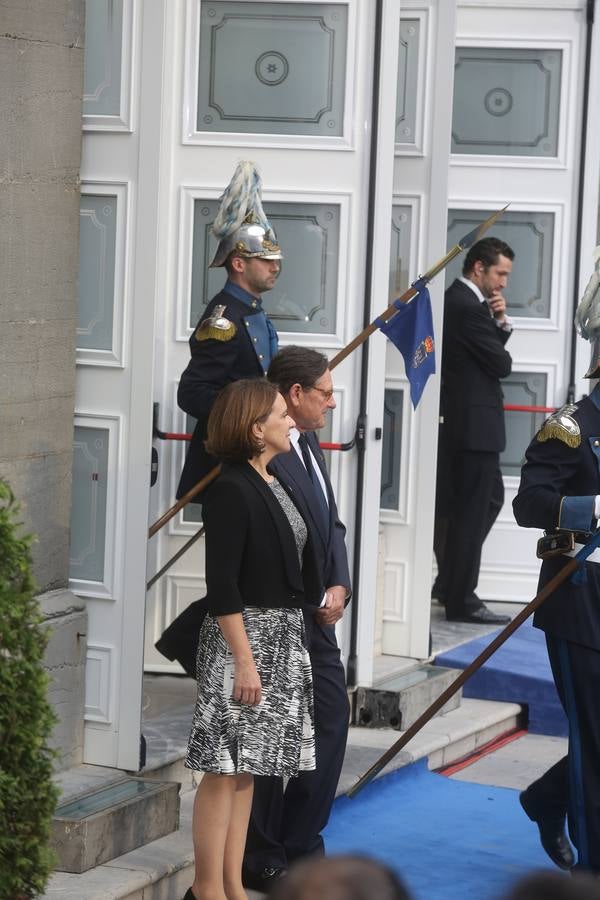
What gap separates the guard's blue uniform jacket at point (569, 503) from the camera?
459 cm

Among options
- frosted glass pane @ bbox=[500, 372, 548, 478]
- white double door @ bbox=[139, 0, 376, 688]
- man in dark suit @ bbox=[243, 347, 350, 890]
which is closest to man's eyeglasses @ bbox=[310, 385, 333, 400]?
man in dark suit @ bbox=[243, 347, 350, 890]

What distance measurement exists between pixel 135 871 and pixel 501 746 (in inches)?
116

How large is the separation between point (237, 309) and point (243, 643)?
5.57 feet

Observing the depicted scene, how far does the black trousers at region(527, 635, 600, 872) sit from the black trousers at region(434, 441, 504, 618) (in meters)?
3.50

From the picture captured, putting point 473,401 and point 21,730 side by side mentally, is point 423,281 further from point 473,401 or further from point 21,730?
point 21,730

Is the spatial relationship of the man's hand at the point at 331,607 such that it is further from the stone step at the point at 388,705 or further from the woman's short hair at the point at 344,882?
the woman's short hair at the point at 344,882

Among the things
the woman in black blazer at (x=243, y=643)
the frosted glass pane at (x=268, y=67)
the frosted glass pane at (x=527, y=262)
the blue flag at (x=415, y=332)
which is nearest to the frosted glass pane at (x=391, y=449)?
the blue flag at (x=415, y=332)

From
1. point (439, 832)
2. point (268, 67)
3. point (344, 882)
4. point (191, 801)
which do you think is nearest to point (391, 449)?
point (268, 67)

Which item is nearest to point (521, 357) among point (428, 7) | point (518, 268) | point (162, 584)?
point (518, 268)

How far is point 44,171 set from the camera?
4.83 meters

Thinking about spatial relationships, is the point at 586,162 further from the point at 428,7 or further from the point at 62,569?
the point at 62,569

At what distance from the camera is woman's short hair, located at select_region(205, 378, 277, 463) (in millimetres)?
4238

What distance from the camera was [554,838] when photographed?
5.08 metres

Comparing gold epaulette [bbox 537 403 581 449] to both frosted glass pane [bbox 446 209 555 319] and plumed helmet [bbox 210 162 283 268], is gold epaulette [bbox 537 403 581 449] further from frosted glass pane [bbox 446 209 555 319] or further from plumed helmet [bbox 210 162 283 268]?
frosted glass pane [bbox 446 209 555 319]
